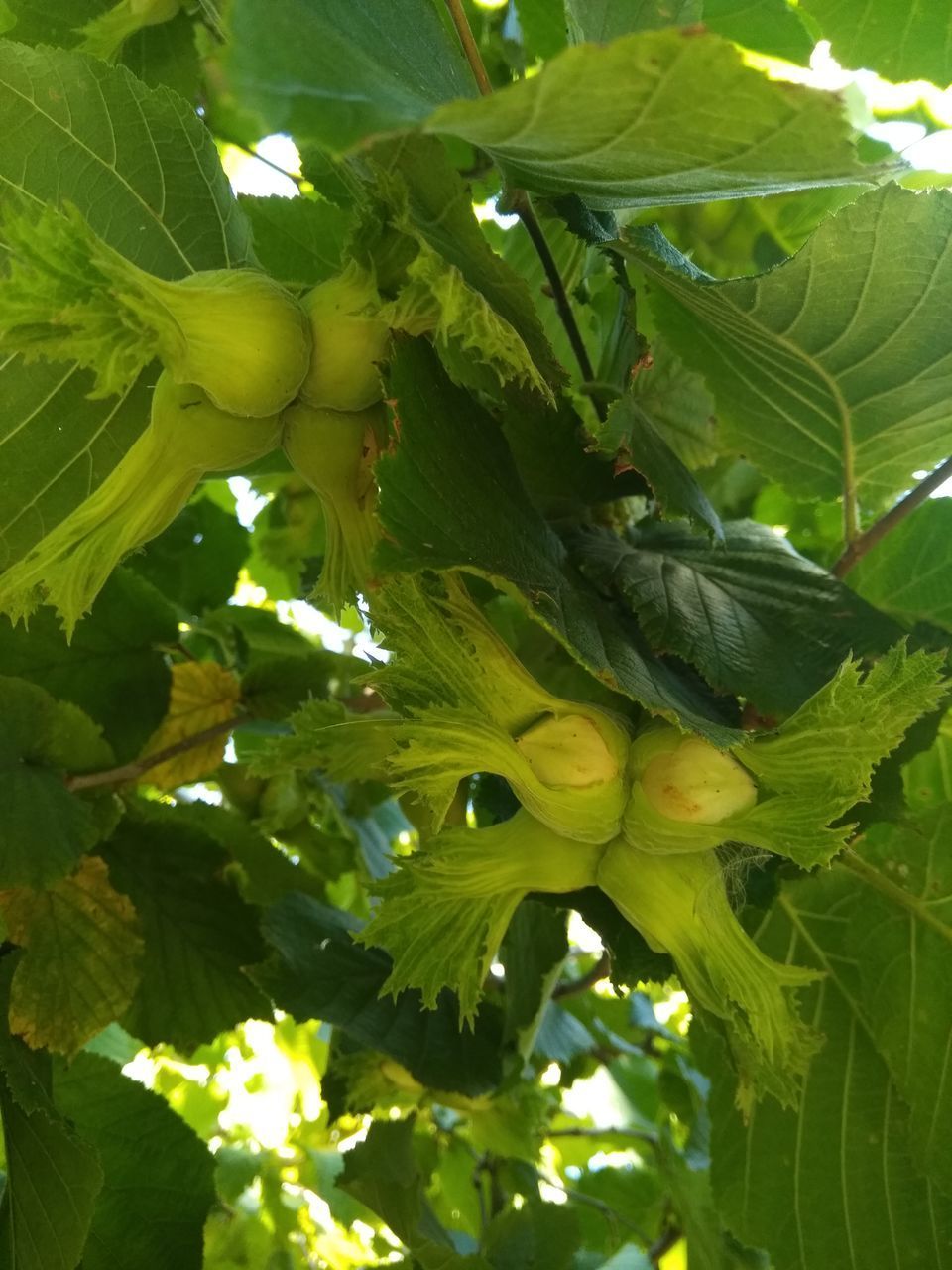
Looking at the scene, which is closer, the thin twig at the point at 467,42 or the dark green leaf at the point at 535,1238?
the thin twig at the point at 467,42

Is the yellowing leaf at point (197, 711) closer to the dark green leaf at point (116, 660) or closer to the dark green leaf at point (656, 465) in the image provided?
the dark green leaf at point (116, 660)

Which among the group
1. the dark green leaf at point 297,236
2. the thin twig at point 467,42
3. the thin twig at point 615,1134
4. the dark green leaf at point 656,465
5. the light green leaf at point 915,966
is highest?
the thin twig at point 467,42

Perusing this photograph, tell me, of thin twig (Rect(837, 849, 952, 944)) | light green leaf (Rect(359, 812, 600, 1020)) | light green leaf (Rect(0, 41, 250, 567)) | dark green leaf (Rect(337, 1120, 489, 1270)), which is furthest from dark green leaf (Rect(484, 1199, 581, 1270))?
light green leaf (Rect(0, 41, 250, 567))

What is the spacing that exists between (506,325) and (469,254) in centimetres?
6

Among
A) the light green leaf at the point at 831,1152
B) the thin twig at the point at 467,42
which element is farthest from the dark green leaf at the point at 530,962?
the thin twig at the point at 467,42

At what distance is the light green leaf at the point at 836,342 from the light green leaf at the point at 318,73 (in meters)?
0.26

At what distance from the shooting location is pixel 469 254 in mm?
642

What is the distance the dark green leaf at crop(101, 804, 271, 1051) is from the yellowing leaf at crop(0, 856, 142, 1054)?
0.19 feet

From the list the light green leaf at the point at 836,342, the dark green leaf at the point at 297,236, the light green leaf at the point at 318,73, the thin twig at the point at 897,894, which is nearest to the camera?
the light green leaf at the point at 318,73

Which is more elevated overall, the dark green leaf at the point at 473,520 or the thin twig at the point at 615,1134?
the dark green leaf at the point at 473,520

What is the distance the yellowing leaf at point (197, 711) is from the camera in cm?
132

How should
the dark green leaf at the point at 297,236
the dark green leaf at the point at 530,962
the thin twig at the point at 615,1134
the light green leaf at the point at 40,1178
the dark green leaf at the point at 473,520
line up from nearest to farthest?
the dark green leaf at the point at 473,520 < the light green leaf at the point at 40,1178 < the dark green leaf at the point at 297,236 < the dark green leaf at the point at 530,962 < the thin twig at the point at 615,1134

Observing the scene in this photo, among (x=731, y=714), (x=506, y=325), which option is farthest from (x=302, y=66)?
(x=731, y=714)

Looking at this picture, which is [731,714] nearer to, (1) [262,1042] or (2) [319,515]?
(2) [319,515]
